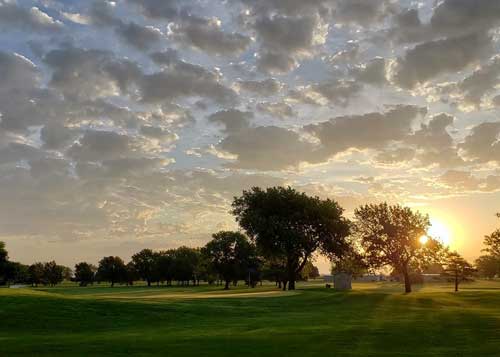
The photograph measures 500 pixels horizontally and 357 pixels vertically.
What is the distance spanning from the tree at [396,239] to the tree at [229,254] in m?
61.6

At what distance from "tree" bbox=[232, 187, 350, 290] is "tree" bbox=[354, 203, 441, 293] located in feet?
15.8

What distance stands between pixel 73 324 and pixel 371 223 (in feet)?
229

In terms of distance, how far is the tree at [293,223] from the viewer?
9844 cm

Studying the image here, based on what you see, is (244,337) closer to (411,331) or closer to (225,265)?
(411,331)

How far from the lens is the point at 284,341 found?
98.0 feet

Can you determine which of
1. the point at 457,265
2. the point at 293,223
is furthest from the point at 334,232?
the point at 457,265

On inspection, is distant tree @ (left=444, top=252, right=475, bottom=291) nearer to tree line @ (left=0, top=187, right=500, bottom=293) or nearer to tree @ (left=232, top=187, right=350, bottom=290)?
tree line @ (left=0, top=187, right=500, bottom=293)

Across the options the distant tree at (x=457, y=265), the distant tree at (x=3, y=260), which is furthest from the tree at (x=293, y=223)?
the distant tree at (x=3, y=260)

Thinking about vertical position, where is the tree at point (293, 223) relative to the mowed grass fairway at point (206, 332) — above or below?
above

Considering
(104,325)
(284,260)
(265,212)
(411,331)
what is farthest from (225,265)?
(411,331)

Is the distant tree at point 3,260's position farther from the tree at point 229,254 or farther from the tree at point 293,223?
the tree at point 293,223

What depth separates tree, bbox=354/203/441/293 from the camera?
98.8 m

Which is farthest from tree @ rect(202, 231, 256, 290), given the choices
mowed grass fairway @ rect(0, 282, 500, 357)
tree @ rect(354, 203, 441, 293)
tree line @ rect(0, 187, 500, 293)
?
mowed grass fairway @ rect(0, 282, 500, 357)

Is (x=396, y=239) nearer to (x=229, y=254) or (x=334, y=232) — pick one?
(x=334, y=232)
